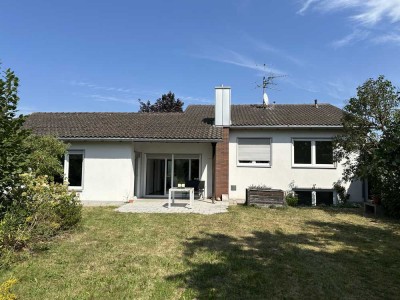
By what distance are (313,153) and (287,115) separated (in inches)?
126

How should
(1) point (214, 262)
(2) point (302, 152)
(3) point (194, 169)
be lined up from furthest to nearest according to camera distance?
(3) point (194, 169), (2) point (302, 152), (1) point (214, 262)

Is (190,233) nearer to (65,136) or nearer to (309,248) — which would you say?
(309,248)

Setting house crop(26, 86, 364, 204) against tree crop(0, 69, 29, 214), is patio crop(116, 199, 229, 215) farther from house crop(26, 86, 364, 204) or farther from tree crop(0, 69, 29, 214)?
tree crop(0, 69, 29, 214)

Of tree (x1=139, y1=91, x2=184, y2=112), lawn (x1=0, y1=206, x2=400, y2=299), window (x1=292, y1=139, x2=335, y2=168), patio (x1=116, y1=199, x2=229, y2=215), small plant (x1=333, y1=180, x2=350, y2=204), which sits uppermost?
tree (x1=139, y1=91, x2=184, y2=112)

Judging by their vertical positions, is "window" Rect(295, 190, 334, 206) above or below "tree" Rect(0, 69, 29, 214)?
below

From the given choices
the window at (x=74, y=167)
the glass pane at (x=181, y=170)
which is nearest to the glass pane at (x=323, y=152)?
the glass pane at (x=181, y=170)

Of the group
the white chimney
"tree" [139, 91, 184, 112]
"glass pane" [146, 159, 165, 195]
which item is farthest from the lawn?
"tree" [139, 91, 184, 112]

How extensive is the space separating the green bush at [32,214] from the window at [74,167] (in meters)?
8.05

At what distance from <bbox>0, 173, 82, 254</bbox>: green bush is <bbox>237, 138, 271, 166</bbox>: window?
10.6 metres

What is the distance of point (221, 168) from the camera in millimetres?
16578

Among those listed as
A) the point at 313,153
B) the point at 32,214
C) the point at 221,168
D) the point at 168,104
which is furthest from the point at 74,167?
the point at 168,104

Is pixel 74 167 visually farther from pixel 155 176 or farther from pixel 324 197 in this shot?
pixel 324 197

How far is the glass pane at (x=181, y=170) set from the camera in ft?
58.3

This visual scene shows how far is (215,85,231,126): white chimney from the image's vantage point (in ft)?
57.0
